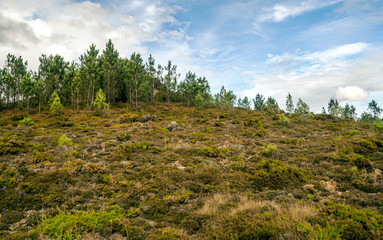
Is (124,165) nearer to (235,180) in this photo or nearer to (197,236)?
(235,180)

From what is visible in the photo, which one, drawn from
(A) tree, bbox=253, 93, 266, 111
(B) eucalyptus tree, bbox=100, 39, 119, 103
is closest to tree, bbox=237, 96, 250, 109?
(A) tree, bbox=253, 93, 266, 111

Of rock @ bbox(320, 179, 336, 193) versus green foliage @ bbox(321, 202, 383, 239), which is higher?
green foliage @ bbox(321, 202, 383, 239)

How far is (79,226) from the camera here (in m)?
5.84

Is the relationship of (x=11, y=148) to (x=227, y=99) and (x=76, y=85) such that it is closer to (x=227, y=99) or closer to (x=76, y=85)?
(x=76, y=85)

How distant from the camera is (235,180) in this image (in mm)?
10781

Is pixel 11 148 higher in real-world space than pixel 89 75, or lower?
lower

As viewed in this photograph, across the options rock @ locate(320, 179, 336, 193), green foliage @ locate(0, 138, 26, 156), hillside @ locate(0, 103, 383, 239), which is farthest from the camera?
green foliage @ locate(0, 138, 26, 156)

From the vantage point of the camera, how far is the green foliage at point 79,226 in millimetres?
5465

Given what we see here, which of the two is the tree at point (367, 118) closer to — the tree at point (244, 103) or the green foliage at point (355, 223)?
the tree at point (244, 103)

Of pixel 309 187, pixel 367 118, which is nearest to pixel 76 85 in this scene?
pixel 309 187

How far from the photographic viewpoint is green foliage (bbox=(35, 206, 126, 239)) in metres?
5.46

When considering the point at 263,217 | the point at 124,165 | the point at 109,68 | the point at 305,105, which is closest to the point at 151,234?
the point at 263,217

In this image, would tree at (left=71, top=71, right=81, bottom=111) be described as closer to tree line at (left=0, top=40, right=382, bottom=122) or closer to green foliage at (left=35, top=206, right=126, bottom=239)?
tree line at (left=0, top=40, right=382, bottom=122)

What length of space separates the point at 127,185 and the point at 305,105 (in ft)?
158
